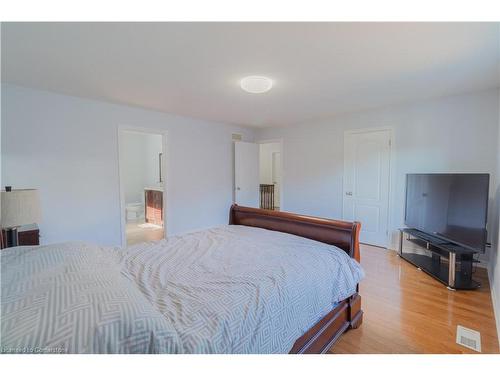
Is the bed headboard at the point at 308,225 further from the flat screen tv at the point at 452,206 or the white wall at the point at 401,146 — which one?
the white wall at the point at 401,146

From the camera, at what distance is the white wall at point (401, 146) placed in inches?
123

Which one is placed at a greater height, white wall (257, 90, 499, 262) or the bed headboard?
white wall (257, 90, 499, 262)

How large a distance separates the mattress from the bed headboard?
0.13 m

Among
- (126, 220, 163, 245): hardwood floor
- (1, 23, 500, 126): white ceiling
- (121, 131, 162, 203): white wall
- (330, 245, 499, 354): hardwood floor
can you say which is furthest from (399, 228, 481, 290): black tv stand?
(121, 131, 162, 203): white wall

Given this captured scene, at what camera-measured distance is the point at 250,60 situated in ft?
7.13

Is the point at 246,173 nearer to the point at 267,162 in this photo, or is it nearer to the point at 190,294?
the point at 267,162

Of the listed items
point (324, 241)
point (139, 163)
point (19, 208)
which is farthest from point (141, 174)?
point (324, 241)

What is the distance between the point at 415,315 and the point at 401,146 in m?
2.57

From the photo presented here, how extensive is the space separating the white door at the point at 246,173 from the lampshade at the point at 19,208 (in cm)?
360

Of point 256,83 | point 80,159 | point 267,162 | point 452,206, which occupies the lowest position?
point 452,206

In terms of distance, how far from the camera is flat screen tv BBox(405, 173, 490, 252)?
99.3 inches

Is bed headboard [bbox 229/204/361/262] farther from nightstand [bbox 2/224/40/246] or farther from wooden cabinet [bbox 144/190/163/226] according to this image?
wooden cabinet [bbox 144/190/163/226]

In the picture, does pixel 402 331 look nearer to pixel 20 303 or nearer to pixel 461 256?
pixel 461 256
